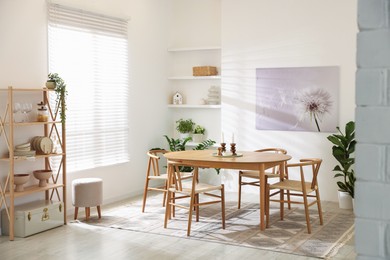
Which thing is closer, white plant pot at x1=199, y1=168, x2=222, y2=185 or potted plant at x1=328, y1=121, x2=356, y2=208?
potted plant at x1=328, y1=121, x2=356, y2=208

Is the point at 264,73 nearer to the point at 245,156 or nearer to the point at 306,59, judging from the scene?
the point at 306,59

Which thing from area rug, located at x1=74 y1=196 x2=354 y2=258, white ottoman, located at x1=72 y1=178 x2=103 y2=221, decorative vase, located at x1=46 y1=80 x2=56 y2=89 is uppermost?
decorative vase, located at x1=46 y1=80 x2=56 y2=89

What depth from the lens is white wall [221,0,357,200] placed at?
6.40 m

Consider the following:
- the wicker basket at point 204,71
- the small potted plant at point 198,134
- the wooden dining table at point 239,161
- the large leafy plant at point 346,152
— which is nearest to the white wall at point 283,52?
the wicker basket at point 204,71

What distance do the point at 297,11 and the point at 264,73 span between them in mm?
940

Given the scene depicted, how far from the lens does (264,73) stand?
6.92 meters

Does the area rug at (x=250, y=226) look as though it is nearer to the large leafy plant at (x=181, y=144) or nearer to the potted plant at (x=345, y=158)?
the potted plant at (x=345, y=158)

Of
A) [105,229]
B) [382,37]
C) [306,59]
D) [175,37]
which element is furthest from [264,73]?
[382,37]

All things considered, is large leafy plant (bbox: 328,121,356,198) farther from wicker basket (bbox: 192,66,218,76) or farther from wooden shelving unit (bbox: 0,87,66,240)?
wooden shelving unit (bbox: 0,87,66,240)

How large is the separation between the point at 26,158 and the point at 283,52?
12.2ft

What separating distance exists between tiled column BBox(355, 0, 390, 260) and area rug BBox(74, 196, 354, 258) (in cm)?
354

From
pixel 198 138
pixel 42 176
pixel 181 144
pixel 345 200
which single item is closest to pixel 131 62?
pixel 181 144

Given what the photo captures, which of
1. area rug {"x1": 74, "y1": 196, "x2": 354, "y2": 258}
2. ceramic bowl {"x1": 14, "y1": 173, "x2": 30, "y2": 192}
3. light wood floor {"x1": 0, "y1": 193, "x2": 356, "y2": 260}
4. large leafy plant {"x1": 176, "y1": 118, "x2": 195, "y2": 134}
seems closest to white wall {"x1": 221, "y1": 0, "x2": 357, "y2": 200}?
large leafy plant {"x1": 176, "y1": 118, "x2": 195, "y2": 134}

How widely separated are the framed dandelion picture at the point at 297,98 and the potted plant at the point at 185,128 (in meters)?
1.22
